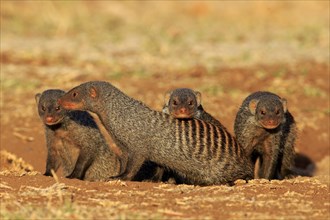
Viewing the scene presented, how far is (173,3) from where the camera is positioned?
45.4 feet

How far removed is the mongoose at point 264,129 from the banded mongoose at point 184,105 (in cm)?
28

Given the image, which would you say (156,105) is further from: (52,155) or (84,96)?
(84,96)

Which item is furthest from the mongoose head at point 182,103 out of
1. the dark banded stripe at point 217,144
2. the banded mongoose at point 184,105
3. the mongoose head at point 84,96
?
the mongoose head at point 84,96

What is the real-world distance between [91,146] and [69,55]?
4.43m

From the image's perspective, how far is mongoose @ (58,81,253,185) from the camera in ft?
16.5

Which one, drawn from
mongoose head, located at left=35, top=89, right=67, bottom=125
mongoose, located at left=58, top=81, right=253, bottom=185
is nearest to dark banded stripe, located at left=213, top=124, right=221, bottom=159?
mongoose, located at left=58, top=81, right=253, bottom=185

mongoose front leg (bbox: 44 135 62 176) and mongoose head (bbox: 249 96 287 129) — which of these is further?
mongoose front leg (bbox: 44 135 62 176)

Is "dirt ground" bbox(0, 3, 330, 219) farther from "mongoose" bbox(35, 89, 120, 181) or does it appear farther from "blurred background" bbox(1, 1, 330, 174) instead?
"mongoose" bbox(35, 89, 120, 181)

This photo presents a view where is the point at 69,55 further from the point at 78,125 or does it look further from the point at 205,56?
the point at 78,125

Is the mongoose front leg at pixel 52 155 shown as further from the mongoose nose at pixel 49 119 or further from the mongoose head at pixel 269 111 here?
the mongoose head at pixel 269 111

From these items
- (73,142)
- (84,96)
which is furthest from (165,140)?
(73,142)

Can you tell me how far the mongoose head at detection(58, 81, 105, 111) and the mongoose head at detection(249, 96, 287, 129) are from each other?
1.09 m

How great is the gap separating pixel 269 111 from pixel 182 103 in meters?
0.59

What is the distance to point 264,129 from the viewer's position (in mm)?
5508
